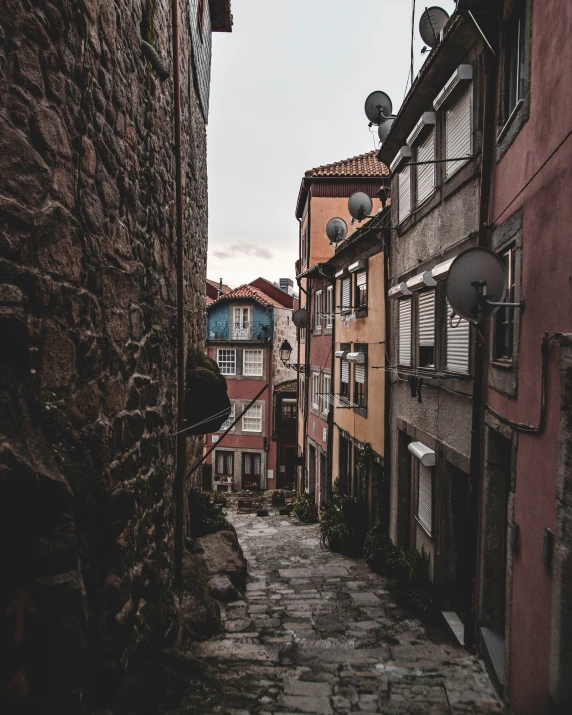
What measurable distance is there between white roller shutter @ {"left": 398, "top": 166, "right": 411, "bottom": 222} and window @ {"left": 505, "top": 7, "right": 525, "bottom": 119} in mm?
4043

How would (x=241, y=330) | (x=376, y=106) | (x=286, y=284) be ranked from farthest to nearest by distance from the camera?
(x=286, y=284) → (x=241, y=330) → (x=376, y=106)

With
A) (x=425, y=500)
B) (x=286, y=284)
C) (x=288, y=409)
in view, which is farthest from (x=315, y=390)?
(x=286, y=284)

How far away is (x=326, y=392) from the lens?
19.4 meters

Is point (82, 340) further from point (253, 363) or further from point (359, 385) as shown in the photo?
point (253, 363)

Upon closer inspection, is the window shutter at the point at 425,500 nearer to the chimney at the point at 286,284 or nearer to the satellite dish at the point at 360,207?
the satellite dish at the point at 360,207

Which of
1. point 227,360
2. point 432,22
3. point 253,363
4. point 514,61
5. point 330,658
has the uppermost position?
point 432,22

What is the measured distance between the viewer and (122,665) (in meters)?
3.85

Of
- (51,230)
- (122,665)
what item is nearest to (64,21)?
(51,230)

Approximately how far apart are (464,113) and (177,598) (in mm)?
7274

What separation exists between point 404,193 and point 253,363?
919 inches

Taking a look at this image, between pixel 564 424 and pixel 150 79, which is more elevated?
pixel 150 79

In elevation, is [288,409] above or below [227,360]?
below

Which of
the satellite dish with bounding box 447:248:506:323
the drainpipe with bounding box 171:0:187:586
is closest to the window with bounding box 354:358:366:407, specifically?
the drainpipe with bounding box 171:0:187:586

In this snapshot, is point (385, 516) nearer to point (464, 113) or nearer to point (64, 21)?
point (464, 113)
